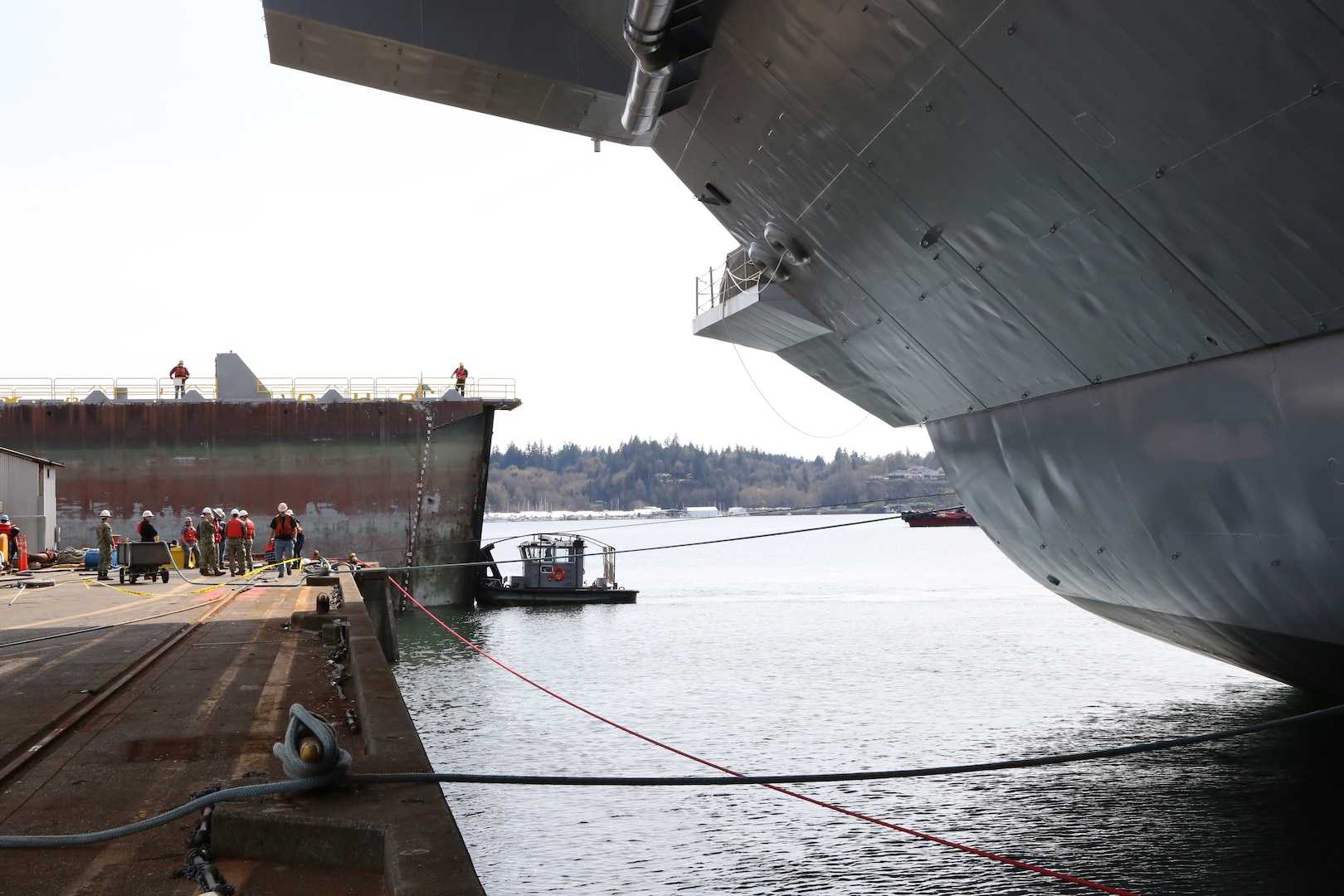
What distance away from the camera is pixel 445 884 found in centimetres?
340

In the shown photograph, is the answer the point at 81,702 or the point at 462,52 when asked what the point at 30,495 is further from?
the point at 81,702

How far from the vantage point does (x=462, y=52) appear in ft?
39.4

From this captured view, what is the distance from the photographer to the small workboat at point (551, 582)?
1406 inches

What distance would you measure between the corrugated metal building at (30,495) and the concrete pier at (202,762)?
58.2 feet

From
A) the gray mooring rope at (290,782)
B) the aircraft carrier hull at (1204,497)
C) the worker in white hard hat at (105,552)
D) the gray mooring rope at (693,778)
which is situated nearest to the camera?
the gray mooring rope at (290,782)

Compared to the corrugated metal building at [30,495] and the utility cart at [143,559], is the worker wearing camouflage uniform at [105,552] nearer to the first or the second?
the utility cart at [143,559]

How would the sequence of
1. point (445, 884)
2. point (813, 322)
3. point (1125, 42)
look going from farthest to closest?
point (813, 322) < point (1125, 42) < point (445, 884)

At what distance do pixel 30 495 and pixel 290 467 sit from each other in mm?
7756

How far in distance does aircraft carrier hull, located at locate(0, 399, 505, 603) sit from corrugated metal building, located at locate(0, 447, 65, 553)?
145 inches

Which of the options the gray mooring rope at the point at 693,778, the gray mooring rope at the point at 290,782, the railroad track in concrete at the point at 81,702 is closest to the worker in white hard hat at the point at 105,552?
the railroad track in concrete at the point at 81,702

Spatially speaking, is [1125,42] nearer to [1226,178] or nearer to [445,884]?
[1226,178]

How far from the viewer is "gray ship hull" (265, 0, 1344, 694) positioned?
248 inches

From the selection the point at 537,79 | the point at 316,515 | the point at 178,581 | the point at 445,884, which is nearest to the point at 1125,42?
the point at 445,884

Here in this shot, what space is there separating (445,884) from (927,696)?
16.0 metres
